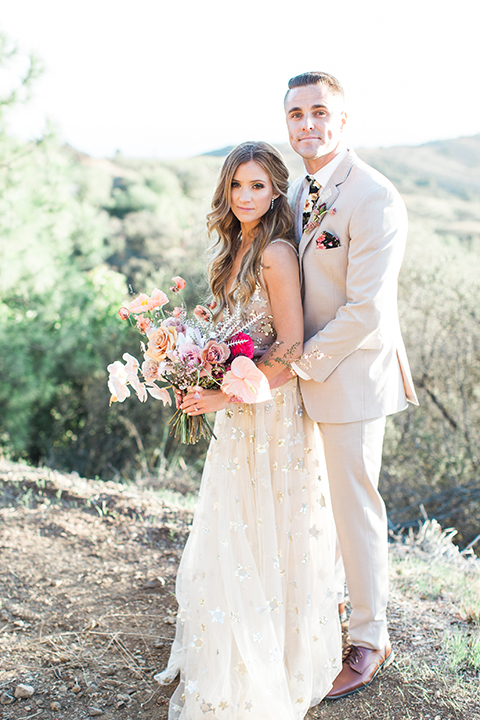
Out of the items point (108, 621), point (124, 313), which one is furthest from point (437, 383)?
point (124, 313)

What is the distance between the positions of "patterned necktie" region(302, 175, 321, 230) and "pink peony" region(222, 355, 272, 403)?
2.53 ft

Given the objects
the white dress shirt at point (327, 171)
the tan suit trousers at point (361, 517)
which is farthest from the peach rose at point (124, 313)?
the tan suit trousers at point (361, 517)

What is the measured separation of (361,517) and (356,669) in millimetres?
640

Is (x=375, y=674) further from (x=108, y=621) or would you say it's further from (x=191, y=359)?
(x=191, y=359)

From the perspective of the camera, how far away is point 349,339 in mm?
2270

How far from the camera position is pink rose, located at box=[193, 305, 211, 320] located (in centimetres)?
235

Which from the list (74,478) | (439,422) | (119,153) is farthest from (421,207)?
(119,153)

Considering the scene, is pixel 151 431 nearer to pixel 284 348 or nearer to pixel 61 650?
pixel 61 650

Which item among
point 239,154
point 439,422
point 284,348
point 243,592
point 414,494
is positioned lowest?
point 414,494

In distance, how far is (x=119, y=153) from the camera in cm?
3067

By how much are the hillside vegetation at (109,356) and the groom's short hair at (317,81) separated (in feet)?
10.9

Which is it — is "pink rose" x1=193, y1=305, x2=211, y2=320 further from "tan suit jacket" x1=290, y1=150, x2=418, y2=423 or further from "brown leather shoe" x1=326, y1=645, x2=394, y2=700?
"brown leather shoe" x1=326, y1=645, x2=394, y2=700

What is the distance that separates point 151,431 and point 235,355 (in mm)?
6728

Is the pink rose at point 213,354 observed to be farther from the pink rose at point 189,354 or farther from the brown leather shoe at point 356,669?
the brown leather shoe at point 356,669
